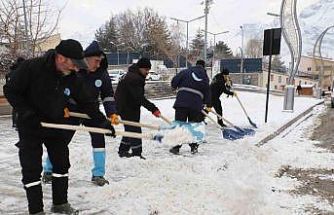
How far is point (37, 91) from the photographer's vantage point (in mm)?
4312

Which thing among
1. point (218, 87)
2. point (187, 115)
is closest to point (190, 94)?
point (187, 115)

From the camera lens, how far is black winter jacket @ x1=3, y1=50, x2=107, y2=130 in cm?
426

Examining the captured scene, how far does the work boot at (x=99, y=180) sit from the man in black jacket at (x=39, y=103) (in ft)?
3.83

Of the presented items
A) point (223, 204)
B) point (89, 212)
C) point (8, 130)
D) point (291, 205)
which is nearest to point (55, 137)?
point (89, 212)

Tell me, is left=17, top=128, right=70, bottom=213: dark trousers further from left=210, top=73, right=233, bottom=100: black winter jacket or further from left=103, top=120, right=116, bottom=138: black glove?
left=210, top=73, right=233, bottom=100: black winter jacket

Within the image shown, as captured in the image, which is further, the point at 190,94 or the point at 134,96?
the point at 190,94

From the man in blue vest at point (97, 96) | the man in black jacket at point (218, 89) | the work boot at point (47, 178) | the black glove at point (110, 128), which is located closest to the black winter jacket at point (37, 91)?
the black glove at point (110, 128)

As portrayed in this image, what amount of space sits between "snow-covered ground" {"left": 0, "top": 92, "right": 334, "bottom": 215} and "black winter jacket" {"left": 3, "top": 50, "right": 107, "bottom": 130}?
108 cm

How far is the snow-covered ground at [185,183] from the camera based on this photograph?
15.6 ft

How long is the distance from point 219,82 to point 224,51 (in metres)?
94.1

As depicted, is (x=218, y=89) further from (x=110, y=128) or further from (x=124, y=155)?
(x=110, y=128)

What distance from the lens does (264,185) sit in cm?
588

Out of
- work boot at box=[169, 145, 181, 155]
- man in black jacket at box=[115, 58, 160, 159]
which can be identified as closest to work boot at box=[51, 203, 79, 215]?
man in black jacket at box=[115, 58, 160, 159]

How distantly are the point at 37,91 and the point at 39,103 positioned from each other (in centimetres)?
12
